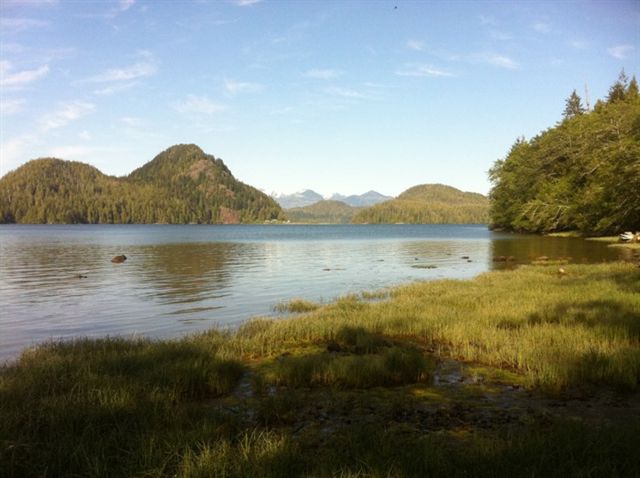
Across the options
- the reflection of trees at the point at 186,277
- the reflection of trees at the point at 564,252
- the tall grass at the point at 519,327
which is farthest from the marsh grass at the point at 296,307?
the reflection of trees at the point at 564,252

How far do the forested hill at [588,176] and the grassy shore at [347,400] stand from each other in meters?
42.1

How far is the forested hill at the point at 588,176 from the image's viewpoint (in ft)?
171

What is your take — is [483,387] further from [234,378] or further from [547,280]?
[547,280]

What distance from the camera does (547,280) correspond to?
24953mm

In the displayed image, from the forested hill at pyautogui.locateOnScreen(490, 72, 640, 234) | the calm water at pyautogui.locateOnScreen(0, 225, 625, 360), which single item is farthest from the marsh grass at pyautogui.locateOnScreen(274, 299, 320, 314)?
the forested hill at pyautogui.locateOnScreen(490, 72, 640, 234)

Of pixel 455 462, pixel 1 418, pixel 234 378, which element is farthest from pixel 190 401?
pixel 455 462

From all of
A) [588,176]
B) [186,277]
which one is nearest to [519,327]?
[186,277]

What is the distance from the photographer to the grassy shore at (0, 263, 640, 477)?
5.48 metres

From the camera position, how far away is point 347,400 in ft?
28.0

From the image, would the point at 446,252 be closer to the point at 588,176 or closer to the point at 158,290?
the point at 588,176

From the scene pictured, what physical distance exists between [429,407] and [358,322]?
7814mm

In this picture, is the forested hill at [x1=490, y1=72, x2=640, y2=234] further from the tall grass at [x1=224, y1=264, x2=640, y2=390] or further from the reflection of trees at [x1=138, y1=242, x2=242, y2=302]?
the reflection of trees at [x1=138, y1=242, x2=242, y2=302]

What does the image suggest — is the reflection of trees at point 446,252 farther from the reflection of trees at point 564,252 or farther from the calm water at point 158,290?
the calm water at point 158,290

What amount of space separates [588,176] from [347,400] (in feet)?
239
